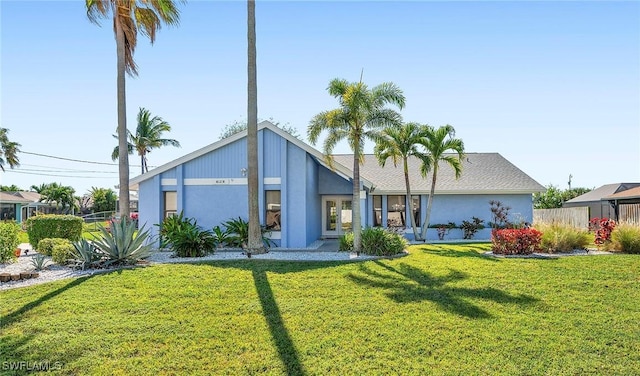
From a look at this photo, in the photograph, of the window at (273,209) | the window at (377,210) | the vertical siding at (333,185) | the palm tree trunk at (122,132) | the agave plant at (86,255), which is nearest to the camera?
the agave plant at (86,255)

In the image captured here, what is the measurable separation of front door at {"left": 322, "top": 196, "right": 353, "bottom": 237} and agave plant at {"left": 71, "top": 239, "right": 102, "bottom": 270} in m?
12.1

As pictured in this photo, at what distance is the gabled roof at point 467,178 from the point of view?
20.3 meters

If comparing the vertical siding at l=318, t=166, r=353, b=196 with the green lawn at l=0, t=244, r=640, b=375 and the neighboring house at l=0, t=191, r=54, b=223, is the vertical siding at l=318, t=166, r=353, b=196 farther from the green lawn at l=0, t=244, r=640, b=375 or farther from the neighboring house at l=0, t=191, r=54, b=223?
the neighboring house at l=0, t=191, r=54, b=223

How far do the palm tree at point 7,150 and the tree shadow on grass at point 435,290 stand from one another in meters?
34.6

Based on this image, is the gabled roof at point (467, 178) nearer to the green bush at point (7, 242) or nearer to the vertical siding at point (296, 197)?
the vertical siding at point (296, 197)

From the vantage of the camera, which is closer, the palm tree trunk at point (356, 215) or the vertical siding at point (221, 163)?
the palm tree trunk at point (356, 215)

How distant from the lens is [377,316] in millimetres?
6797

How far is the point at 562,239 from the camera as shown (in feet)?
43.7

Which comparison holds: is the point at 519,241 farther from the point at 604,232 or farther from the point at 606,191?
the point at 606,191

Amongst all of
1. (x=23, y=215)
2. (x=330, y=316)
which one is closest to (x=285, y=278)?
(x=330, y=316)

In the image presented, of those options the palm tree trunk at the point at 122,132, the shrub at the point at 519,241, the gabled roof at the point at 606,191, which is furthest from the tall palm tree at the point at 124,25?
the gabled roof at the point at 606,191

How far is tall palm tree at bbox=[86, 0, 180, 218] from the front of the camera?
569 inches

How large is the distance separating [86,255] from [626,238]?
56.5ft

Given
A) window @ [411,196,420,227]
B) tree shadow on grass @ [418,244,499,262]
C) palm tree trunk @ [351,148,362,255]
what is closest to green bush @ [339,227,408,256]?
palm tree trunk @ [351,148,362,255]
